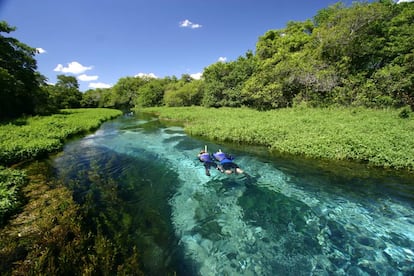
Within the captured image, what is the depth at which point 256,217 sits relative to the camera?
631 cm

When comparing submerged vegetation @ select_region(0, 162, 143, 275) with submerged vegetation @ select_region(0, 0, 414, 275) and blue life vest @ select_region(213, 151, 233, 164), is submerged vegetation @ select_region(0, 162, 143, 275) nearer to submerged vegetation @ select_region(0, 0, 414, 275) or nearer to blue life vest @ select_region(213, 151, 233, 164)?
submerged vegetation @ select_region(0, 0, 414, 275)

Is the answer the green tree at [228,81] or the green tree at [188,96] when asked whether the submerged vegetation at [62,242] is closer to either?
the green tree at [228,81]

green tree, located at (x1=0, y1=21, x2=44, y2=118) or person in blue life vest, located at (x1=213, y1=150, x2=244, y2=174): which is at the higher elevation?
green tree, located at (x1=0, y1=21, x2=44, y2=118)

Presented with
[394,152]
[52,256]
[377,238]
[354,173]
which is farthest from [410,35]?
[52,256]

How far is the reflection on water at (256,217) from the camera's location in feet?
15.1

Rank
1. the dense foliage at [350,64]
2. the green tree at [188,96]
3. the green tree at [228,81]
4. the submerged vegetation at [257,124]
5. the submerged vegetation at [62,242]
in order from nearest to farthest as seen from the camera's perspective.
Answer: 1. the submerged vegetation at [62,242]
2. the submerged vegetation at [257,124]
3. the dense foliage at [350,64]
4. the green tree at [228,81]
5. the green tree at [188,96]

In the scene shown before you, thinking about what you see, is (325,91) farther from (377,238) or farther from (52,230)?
(52,230)

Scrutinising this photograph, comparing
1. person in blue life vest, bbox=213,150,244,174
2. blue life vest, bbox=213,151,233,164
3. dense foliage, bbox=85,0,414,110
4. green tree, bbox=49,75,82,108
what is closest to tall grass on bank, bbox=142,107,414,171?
dense foliage, bbox=85,0,414,110

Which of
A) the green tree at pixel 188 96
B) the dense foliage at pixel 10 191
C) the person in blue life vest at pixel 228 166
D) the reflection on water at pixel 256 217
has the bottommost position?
the reflection on water at pixel 256 217

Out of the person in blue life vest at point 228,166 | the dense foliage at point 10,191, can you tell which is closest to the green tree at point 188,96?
the person in blue life vest at point 228,166

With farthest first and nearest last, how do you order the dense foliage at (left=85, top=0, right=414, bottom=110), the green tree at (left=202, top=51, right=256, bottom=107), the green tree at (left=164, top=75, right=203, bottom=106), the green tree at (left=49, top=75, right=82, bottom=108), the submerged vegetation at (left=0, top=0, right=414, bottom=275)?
the green tree at (left=49, top=75, right=82, bottom=108) < the green tree at (left=164, top=75, right=203, bottom=106) < the green tree at (left=202, top=51, right=256, bottom=107) < the dense foliage at (left=85, top=0, right=414, bottom=110) < the submerged vegetation at (left=0, top=0, right=414, bottom=275)

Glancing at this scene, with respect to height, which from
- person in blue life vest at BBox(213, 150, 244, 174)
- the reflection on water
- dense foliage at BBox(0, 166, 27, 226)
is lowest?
the reflection on water

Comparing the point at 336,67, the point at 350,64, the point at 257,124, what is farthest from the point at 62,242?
the point at 350,64

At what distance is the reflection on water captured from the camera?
4.61 metres
